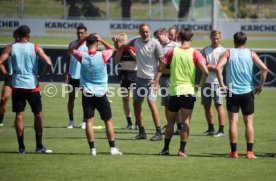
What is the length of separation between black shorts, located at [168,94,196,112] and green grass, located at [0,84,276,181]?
0.84 m

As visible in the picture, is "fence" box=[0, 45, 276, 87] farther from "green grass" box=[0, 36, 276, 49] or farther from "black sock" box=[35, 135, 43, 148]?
"green grass" box=[0, 36, 276, 49]

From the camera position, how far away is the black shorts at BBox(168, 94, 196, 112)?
13.0 metres

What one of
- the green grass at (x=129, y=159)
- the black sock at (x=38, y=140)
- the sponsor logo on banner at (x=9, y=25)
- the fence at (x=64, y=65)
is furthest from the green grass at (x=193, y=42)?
the black sock at (x=38, y=140)

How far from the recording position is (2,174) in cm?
1130

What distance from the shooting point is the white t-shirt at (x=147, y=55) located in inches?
590

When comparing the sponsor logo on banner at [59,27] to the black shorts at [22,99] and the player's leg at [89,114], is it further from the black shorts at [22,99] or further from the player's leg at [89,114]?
the player's leg at [89,114]

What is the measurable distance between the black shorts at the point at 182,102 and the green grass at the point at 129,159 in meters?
0.84

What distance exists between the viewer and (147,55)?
15055mm

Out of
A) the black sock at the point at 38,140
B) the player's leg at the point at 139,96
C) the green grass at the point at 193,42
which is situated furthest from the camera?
the green grass at the point at 193,42

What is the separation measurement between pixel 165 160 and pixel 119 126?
202 inches

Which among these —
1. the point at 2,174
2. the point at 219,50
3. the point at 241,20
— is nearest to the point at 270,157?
the point at 219,50

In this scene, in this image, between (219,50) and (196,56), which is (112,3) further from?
(196,56)

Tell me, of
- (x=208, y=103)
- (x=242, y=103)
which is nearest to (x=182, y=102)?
(x=242, y=103)

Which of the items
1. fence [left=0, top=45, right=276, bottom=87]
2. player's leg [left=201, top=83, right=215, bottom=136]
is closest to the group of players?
player's leg [left=201, top=83, right=215, bottom=136]
